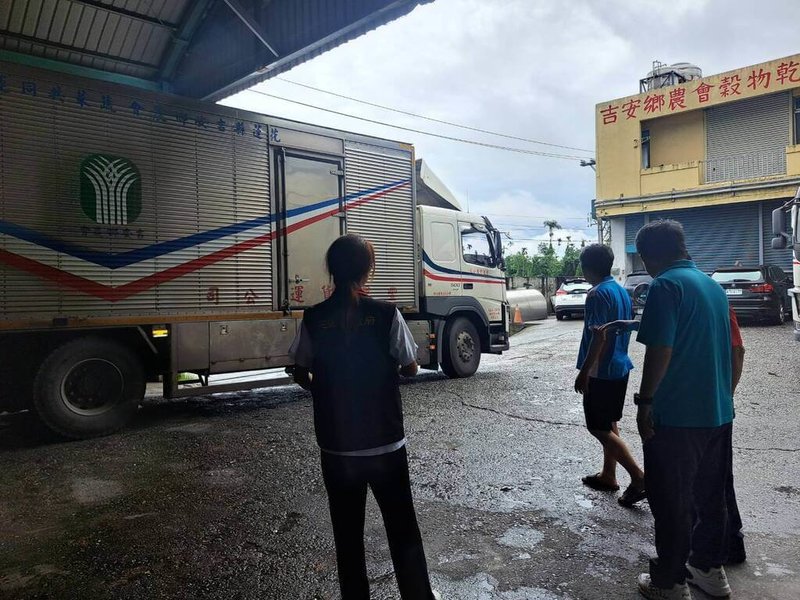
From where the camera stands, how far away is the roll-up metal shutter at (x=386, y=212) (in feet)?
26.2

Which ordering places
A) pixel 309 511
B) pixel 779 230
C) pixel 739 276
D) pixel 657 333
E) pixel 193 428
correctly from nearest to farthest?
pixel 657 333, pixel 309 511, pixel 193 428, pixel 779 230, pixel 739 276

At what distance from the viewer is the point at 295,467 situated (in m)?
4.80

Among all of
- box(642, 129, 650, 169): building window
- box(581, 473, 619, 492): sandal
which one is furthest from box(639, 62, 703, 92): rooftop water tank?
box(581, 473, 619, 492): sandal

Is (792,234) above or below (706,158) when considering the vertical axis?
below

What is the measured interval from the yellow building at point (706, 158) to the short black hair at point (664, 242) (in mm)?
20444

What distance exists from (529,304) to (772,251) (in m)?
8.51

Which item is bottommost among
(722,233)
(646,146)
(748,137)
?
(722,233)

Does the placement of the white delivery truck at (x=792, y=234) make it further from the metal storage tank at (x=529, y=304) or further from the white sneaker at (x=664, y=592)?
the metal storage tank at (x=529, y=304)

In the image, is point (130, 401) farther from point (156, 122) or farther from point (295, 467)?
point (156, 122)

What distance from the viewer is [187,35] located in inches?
298

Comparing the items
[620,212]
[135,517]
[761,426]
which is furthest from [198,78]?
[620,212]

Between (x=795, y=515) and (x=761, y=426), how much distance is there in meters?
2.45

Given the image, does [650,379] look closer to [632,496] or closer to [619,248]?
[632,496]

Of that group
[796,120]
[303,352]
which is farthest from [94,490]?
[796,120]
